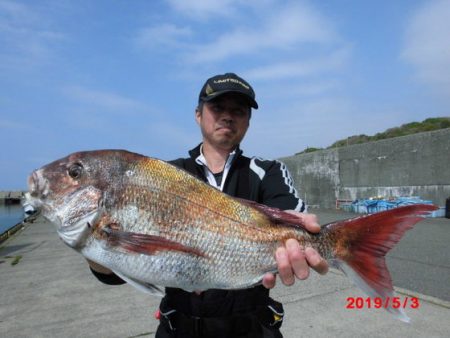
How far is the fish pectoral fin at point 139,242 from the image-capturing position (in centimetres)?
187

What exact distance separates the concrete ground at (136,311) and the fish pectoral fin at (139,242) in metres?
2.83

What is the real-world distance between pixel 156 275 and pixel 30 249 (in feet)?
36.6

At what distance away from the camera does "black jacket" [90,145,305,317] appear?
2253 millimetres

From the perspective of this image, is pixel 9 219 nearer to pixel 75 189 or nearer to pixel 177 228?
pixel 75 189

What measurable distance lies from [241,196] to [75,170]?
1.00 metres

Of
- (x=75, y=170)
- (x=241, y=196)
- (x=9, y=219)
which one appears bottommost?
(x=9, y=219)

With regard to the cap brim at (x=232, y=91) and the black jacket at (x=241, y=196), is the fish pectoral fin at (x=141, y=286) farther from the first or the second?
the cap brim at (x=232, y=91)

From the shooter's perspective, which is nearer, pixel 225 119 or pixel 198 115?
pixel 225 119

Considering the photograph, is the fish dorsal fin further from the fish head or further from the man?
the fish head

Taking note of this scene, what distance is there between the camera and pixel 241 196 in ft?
8.05

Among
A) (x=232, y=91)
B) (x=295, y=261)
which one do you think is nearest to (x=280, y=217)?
(x=295, y=261)

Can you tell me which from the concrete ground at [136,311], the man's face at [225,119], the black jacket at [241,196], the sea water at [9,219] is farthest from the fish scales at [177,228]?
the sea water at [9,219]

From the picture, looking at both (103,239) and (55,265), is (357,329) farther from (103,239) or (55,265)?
(55,265)
